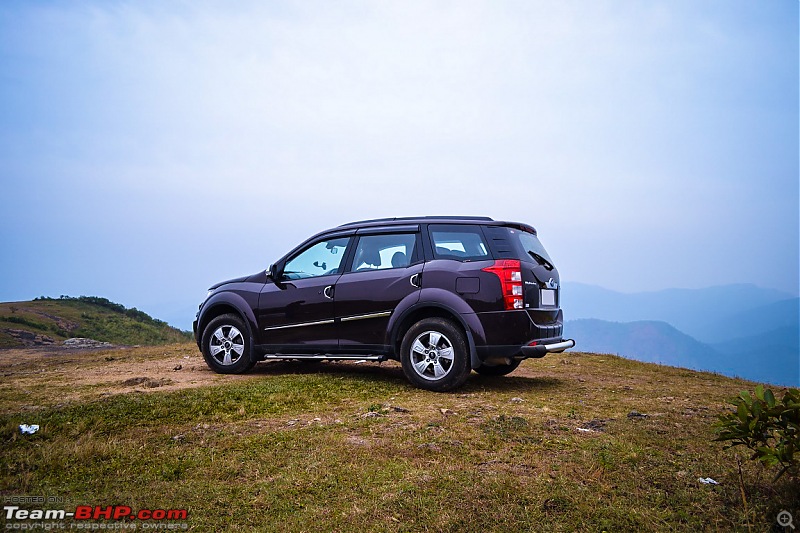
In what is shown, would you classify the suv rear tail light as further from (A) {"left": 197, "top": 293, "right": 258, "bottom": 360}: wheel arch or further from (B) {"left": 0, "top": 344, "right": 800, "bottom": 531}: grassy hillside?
(A) {"left": 197, "top": 293, "right": 258, "bottom": 360}: wheel arch

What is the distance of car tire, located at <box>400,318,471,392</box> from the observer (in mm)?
7980

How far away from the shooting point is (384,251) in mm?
8922

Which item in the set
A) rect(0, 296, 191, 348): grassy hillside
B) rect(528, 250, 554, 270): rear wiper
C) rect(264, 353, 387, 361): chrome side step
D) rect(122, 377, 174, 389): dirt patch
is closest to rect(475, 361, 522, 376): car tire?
rect(528, 250, 554, 270): rear wiper

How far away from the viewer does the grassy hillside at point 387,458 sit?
4.11 m

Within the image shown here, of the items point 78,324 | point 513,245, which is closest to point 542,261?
point 513,245

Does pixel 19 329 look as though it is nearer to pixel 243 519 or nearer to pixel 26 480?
pixel 26 480

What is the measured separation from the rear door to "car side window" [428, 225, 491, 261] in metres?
0.24

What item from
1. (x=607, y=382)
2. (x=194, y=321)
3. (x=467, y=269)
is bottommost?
(x=607, y=382)

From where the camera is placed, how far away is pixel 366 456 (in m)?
5.12

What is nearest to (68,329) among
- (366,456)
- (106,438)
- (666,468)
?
(106,438)

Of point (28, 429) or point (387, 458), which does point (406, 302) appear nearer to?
point (387, 458)

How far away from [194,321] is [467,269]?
4811 millimetres

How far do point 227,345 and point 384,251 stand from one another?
2.96 meters

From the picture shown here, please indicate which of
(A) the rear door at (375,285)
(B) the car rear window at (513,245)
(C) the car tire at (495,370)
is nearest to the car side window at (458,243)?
(B) the car rear window at (513,245)
